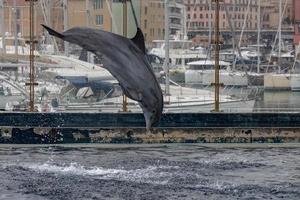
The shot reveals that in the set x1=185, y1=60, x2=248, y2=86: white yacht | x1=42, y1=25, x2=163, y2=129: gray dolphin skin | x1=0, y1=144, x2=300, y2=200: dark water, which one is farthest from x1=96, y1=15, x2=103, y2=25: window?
x1=42, y1=25, x2=163, y2=129: gray dolphin skin

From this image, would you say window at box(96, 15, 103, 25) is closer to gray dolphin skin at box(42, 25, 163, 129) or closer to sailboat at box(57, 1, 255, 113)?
sailboat at box(57, 1, 255, 113)

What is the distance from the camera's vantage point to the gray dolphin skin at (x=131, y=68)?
23453 mm

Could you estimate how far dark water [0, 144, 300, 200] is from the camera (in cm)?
2902

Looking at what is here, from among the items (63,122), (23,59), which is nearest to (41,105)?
(63,122)

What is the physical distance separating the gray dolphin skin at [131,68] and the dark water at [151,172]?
525cm

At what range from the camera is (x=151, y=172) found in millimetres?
33969

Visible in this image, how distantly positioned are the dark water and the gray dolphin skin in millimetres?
5245

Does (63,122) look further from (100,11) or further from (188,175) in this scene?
(100,11)

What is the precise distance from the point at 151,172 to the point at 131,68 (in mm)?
10883

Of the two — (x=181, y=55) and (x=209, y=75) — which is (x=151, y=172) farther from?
(x=181, y=55)

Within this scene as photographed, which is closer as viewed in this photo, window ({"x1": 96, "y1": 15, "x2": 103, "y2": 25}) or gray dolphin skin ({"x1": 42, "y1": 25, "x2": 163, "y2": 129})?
gray dolphin skin ({"x1": 42, "y1": 25, "x2": 163, "y2": 129})

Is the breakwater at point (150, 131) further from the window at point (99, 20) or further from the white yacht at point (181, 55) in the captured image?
the window at point (99, 20)

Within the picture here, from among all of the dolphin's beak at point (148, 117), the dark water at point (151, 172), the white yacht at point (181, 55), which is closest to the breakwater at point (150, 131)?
the dark water at point (151, 172)

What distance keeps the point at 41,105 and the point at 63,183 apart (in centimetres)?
2166
